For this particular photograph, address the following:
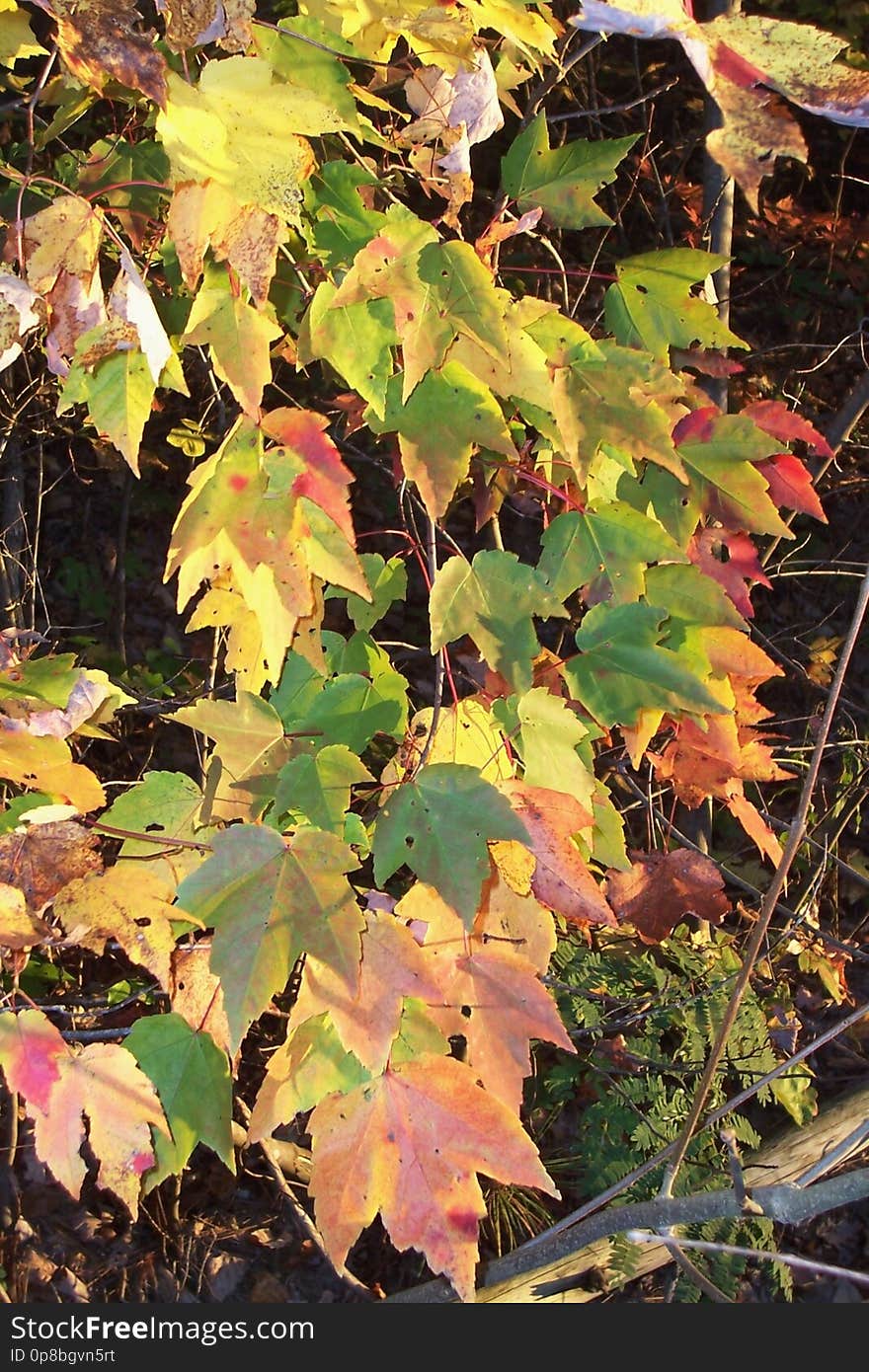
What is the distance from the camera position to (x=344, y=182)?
1.14 m

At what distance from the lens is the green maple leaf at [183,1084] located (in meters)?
1.11

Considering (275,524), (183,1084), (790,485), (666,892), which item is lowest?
(666,892)

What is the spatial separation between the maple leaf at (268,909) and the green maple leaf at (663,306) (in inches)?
28.0

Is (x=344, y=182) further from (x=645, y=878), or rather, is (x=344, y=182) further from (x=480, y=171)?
(x=480, y=171)

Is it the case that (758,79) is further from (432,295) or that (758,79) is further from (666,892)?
(666,892)

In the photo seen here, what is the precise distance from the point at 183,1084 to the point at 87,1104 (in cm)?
9

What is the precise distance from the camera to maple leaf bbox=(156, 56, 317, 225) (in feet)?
3.03

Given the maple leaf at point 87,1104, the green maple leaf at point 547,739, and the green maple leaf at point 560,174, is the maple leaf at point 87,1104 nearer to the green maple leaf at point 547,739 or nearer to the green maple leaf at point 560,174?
the green maple leaf at point 547,739

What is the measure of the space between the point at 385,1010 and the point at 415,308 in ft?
2.17

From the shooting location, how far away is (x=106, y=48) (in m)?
0.91

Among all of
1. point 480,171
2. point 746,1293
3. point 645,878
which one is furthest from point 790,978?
point 480,171

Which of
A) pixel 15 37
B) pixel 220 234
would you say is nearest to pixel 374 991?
pixel 220 234

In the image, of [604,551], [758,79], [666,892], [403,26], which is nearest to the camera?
[758,79]

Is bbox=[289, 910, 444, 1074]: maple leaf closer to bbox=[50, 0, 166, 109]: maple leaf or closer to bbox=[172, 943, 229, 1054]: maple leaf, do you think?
bbox=[172, 943, 229, 1054]: maple leaf
